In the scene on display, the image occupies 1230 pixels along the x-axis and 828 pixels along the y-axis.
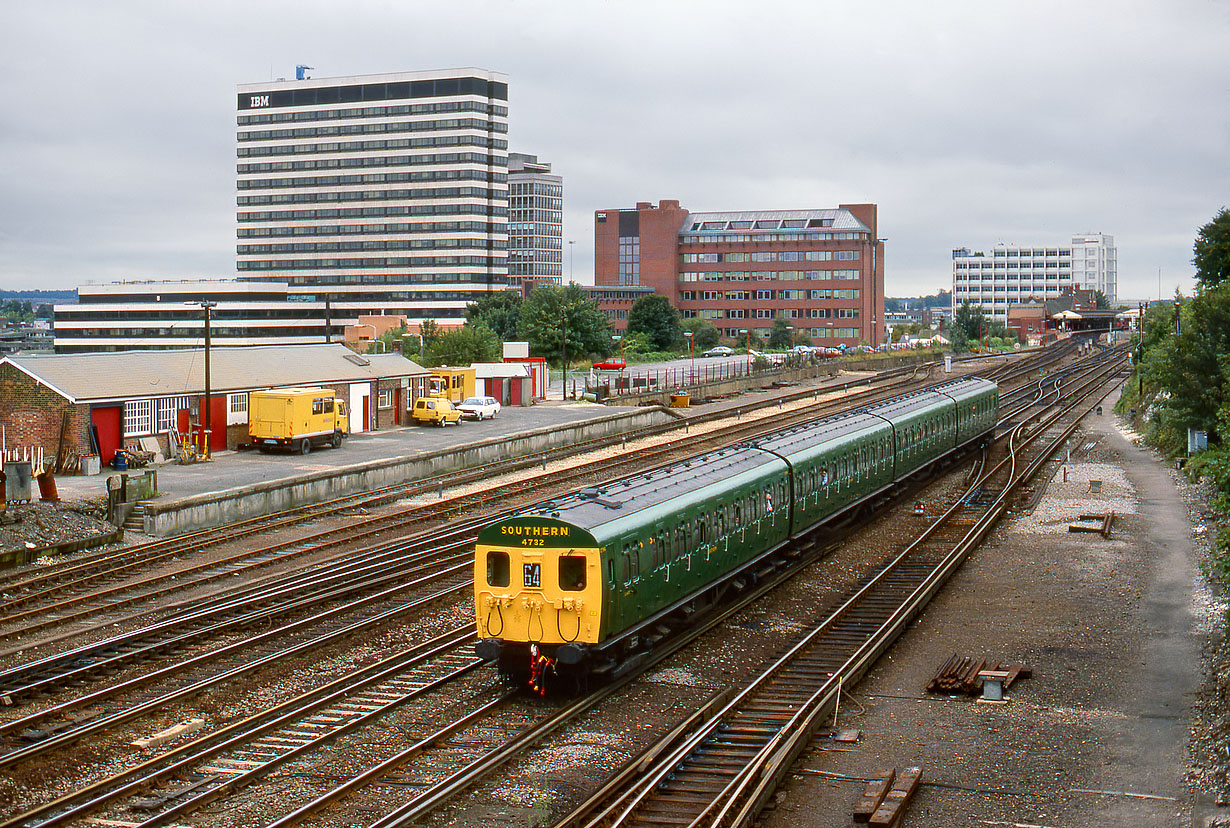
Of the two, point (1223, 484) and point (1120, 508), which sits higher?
point (1223, 484)

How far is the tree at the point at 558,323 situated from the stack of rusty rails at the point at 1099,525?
48410 mm

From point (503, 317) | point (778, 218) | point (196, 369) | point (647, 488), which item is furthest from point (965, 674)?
point (778, 218)

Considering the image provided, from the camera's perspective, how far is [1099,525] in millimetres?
33312

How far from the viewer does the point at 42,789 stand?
14.6 meters

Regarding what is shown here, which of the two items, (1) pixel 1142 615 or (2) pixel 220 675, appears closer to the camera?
(2) pixel 220 675

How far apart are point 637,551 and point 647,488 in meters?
3.03

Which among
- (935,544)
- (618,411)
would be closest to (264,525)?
(935,544)

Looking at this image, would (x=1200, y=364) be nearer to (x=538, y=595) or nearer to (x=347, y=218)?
(x=538, y=595)

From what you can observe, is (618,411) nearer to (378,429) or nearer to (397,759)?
(378,429)

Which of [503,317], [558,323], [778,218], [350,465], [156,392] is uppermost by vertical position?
[778,218]

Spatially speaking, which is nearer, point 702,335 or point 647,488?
point 647,488

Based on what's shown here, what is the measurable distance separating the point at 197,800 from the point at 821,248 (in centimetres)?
14093

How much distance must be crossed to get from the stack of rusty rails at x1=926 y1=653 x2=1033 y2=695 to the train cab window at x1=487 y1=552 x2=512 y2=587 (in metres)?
6.89

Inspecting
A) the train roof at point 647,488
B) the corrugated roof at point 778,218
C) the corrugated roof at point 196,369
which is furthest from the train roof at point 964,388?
the corrugated roof at point 778,218
